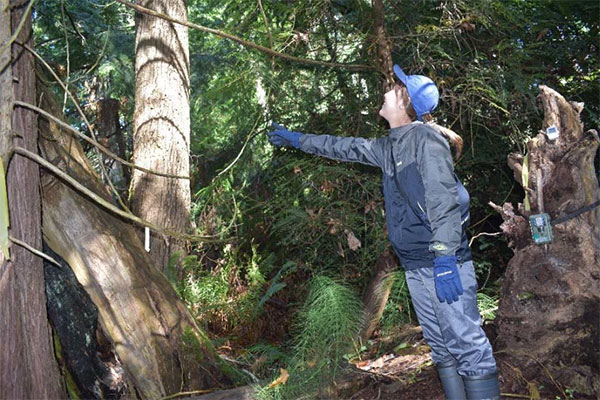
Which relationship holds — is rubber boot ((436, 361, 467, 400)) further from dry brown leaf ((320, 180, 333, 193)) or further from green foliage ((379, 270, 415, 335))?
dry brown leaf ((320, 180, 333, 193))

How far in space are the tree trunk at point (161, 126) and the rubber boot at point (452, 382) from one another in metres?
3.13

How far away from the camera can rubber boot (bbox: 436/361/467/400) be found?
4.18m

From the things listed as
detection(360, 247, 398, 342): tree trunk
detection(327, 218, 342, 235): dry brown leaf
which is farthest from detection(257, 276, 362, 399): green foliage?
detection(327, 218, 342, 235): dry brown leaf

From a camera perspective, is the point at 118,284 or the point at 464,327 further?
the point at 118,284

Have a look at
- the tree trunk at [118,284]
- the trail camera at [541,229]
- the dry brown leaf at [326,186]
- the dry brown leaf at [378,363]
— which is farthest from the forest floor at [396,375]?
the dry brown leaf at [326,186]

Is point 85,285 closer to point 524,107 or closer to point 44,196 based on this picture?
point 44,196

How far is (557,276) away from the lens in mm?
4582

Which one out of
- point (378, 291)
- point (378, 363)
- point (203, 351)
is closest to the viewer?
point (203, 351)

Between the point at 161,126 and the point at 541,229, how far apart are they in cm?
380

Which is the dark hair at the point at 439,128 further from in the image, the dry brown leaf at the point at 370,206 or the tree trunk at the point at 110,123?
the tree trunk at the point at 110,123

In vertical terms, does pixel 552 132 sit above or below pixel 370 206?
above

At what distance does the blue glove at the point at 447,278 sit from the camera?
3.79m

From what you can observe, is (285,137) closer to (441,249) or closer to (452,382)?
(441,249)

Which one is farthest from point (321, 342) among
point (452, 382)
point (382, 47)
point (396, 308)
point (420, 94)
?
point (382, 47)
